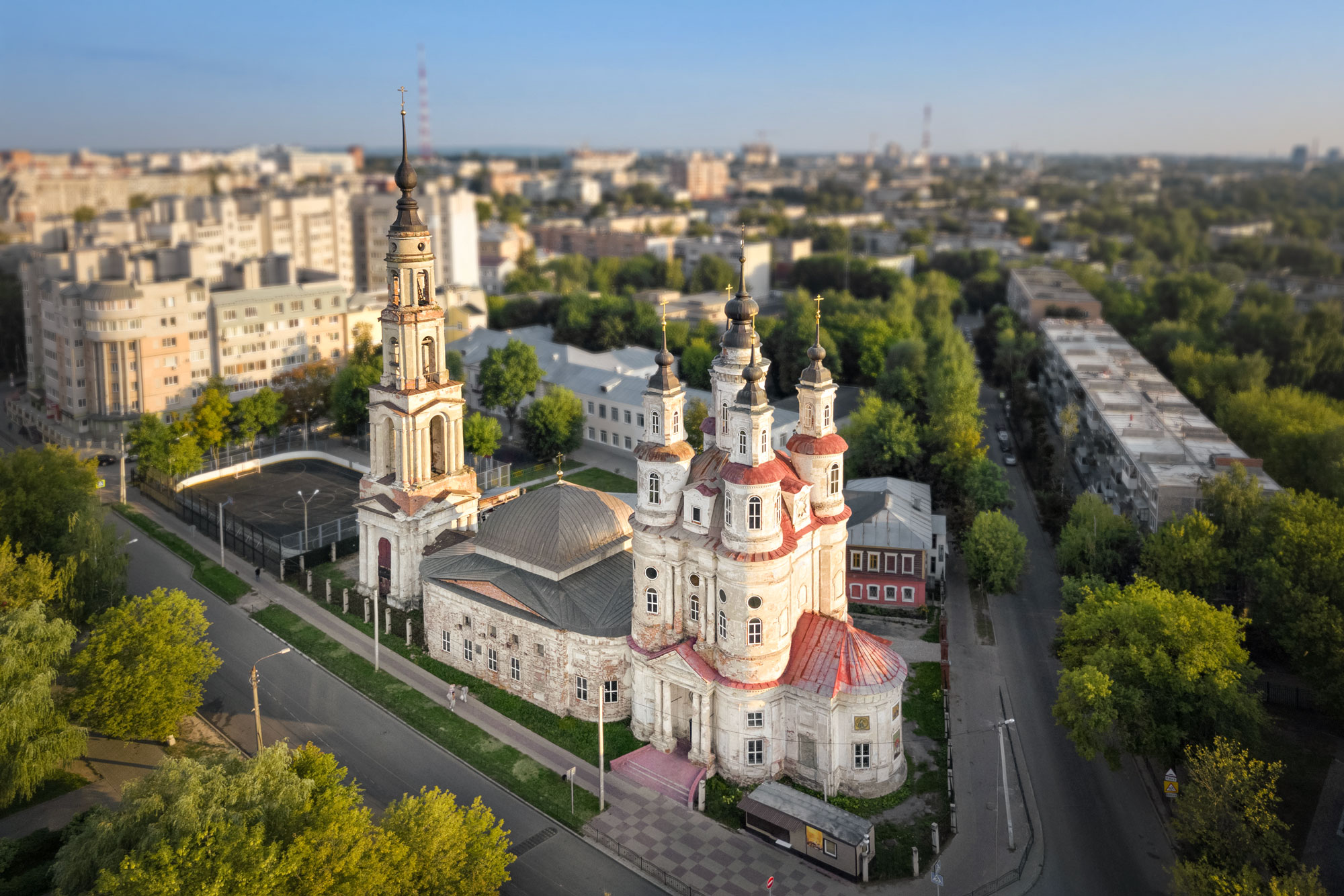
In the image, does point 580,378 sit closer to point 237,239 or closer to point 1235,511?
point 1235,511

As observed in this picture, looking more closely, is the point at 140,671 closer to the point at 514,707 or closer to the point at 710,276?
the point at 514,707

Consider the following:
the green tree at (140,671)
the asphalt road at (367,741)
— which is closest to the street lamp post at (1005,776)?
the asphalt road at (367,741)

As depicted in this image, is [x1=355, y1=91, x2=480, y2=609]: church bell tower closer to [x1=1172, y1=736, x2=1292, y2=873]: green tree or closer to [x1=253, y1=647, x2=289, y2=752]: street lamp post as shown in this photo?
[x1=253, y1=647, x2=289, y2=752]: street lamp post

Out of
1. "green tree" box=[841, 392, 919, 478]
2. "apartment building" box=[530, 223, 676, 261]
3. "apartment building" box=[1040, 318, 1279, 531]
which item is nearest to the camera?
"apartment building" box=[1040, 318, 1279, 531]

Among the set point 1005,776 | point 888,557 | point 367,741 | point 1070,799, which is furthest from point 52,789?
point 888,557

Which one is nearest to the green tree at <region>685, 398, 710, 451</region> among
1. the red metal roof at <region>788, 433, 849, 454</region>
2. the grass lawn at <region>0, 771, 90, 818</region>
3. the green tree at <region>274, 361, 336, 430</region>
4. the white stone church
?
the white stone church

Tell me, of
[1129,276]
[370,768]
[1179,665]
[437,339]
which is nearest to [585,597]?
[370,768]
